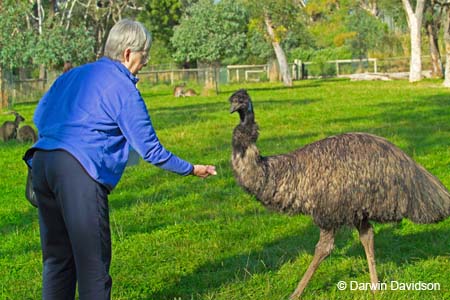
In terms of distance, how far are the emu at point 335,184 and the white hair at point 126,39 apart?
1.52 m

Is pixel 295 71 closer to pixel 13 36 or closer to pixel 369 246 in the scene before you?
pixel 13 36

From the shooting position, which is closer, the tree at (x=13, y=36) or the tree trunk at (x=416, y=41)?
the tree at (x=13, y=36)

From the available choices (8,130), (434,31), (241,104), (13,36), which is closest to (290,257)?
(241,104)

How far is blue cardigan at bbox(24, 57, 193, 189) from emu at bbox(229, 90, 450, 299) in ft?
5.17

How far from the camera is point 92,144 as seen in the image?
4781mm

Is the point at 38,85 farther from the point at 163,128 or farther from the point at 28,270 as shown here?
the point at 28,270

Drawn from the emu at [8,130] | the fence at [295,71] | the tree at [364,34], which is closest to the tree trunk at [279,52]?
the fence at [295,71]

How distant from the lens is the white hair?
4.85 metres

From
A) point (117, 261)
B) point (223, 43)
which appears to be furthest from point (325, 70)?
point (117, 261)

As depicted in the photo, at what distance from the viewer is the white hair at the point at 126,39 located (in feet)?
15.9

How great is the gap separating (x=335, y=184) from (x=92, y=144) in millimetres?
2371

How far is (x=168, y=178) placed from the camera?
12789 mm

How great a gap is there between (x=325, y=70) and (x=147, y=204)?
165ft

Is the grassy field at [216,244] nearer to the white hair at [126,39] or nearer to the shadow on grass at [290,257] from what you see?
the shadow on grass at [290,257]
